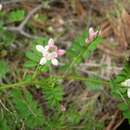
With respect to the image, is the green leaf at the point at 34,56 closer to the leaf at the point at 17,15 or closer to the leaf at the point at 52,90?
the leaf at the point at 52,90

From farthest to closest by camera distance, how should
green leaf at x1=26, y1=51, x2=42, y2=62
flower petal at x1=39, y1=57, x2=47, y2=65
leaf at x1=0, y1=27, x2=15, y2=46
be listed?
leaf at x1=0, y1=27, x2=15, y2=46 < green leaf at x1=26, y1=51, x2=42, y2=62 < flower petal at x1=39, y1=57, x2=47, y2=65

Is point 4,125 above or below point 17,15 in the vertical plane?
below

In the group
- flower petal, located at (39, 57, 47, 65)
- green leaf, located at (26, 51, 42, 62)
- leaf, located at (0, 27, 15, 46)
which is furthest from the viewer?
leaf, located at (0, 27, 15, 46)

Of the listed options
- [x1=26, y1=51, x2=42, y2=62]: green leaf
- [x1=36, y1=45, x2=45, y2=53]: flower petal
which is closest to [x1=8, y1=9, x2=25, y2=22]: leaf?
[x1=26, y1=51, x2=42, y2=62]: green leaf

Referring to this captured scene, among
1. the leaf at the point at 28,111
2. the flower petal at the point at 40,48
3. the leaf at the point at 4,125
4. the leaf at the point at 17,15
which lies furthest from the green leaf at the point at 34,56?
the leaf at the point at 17,15

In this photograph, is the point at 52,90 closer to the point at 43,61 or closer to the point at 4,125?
the point at 43,61

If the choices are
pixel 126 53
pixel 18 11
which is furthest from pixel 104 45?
pixel 18 11

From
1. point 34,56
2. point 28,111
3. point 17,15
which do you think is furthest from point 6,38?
point 28,111

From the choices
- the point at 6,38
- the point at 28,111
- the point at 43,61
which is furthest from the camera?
the point at 6,38

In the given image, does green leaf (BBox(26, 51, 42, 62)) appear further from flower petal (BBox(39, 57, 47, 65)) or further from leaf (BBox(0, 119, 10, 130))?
leaf (BBox(0, 119, 10, 130))

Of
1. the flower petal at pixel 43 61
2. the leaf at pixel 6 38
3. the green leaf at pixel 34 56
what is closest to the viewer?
the flower petal at pixel 43 61

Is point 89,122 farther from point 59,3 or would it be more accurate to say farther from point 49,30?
point 59,3

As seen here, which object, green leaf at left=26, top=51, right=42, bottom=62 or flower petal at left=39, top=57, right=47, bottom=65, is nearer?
flower petal at left=39, top=57, right=47, bottom=65

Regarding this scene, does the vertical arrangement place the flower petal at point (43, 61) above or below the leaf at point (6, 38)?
above
